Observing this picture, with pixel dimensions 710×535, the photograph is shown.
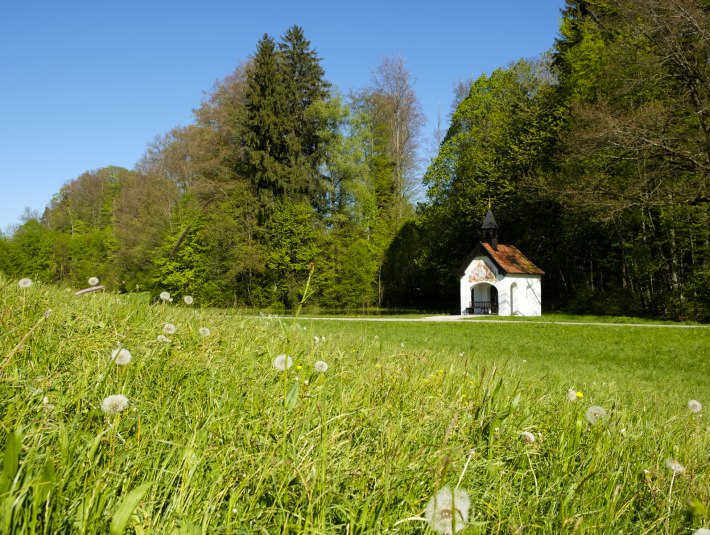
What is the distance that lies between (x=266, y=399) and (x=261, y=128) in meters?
31.0

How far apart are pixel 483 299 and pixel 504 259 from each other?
123 inches

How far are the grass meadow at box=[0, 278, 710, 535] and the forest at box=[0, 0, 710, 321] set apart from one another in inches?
754

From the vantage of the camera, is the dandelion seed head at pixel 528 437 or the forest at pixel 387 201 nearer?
the dandelion seed head at pixel 528 437

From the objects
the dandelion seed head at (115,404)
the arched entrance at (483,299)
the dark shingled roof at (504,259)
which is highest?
the dark shingled roof at (504,259)

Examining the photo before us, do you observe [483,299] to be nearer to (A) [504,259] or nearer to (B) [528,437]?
(A) [504,259]

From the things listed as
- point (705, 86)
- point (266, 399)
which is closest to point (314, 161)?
point (705, 86)

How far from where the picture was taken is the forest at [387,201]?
25.0 meters

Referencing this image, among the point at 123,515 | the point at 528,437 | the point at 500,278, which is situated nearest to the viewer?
the point at 123,515

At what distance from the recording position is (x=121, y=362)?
5.57 ft

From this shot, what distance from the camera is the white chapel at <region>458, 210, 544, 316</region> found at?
2722cm

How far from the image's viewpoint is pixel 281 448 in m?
1.63

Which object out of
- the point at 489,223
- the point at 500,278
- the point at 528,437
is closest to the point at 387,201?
the point at 489,223

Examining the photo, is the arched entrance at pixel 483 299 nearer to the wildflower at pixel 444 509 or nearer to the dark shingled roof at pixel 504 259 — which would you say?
the dark shingled roof at pixel 504 259

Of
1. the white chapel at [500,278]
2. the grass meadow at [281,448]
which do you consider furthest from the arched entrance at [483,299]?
the grass meadow at [281,448]
